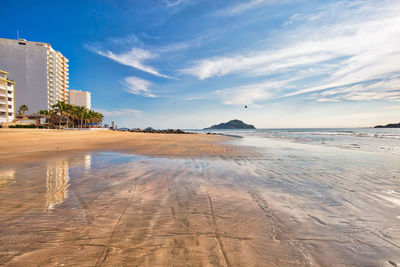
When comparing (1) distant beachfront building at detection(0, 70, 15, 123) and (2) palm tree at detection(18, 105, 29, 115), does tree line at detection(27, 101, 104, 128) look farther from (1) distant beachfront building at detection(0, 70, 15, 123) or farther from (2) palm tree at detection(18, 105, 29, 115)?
(1) distant beachfront building at detection(0, 70, 15, 123)

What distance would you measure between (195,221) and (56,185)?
13.1ft

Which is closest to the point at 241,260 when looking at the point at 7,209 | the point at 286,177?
the point at 7,209

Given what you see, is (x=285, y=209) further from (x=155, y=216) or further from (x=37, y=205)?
(x=37, y=205)

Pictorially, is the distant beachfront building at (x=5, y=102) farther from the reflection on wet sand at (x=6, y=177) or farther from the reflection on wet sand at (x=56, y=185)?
the reflection on wet sand at (x=56, y=185)

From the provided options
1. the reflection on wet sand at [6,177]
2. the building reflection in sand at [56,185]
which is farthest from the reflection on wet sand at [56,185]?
the reflection on wet sand at [6,177]

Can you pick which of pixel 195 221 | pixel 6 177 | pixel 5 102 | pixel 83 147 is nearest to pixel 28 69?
pixel 5 102

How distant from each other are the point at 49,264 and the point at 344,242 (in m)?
3.61

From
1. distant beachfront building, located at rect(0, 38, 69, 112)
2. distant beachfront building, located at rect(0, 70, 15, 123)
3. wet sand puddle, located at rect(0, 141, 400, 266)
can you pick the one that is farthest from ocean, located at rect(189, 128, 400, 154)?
distant beachfront building, located at rect(0, 38, 69, 112)

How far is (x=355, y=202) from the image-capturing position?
3824 millimetres

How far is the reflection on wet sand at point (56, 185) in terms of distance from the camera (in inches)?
143

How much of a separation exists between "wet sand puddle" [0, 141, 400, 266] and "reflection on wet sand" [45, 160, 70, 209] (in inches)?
0.9

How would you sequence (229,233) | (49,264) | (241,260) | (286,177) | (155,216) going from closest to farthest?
(49,264)
(241,260)
(229,233)
(155,216)
(286,177)

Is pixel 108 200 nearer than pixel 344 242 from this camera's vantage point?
No

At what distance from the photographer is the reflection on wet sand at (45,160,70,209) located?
3627 millimetres
